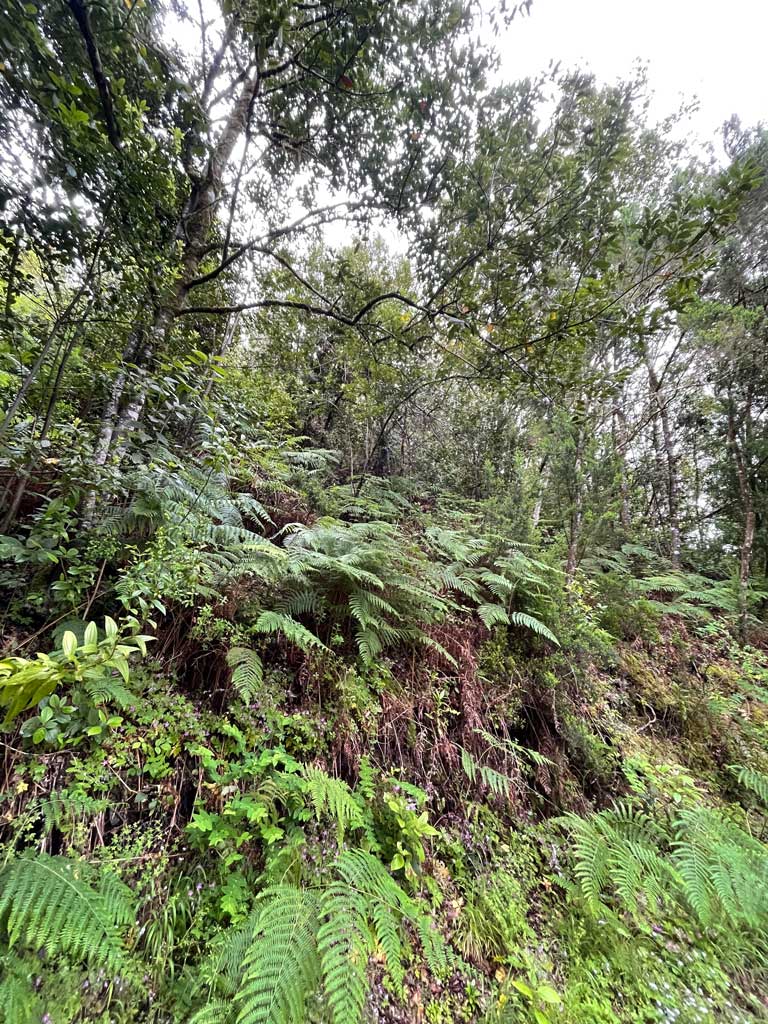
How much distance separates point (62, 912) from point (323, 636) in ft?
5.28

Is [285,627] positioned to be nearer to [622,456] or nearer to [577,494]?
[577,494]

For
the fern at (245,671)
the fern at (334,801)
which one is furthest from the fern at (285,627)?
the fern at (334,801)

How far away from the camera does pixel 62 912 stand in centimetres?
112

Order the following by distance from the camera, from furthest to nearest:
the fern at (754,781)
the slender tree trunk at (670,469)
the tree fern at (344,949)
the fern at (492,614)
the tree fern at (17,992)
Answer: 1. the slender tree trunk at (670,469)
2. the fern at (492,614)
3. the fern at (754,781)
4. the tree fern at (344,949)
5. the tree fern at (17,992)

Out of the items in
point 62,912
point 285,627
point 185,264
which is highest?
point 185,264

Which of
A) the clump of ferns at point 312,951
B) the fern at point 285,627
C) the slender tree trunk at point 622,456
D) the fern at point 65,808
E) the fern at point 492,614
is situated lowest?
the clump of ferns at point 312,951

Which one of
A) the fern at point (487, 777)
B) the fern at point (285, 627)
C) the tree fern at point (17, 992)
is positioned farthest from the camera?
the fern at point (487, 777)

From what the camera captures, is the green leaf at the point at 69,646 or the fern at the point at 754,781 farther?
the fern at the point at 754,781

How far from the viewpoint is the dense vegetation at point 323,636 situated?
138cm

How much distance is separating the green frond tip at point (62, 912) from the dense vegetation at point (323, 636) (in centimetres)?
1

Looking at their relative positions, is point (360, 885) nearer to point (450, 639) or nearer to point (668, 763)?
point (450, 639)

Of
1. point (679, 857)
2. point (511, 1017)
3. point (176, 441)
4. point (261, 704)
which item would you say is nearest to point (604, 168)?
point (176, 441)

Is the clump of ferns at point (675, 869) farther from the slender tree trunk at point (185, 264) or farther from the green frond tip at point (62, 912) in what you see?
the slender tree trunk at point (185, 264)

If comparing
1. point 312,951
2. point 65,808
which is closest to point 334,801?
point 312,951
